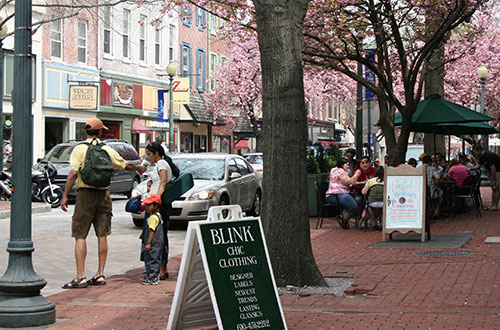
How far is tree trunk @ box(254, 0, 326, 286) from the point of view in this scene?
9062mm

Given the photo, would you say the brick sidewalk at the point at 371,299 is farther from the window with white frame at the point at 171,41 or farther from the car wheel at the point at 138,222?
the window with white frame at the point at 171,41

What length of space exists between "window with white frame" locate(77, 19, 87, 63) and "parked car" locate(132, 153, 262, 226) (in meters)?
17.5

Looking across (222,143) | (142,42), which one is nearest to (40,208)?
(142,42)

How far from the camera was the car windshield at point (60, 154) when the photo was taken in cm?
2410

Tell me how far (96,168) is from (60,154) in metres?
15.5

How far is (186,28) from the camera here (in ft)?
156

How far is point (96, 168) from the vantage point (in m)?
9.27

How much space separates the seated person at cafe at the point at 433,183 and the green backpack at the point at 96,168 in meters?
9.63

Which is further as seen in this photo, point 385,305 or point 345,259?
point 345,259

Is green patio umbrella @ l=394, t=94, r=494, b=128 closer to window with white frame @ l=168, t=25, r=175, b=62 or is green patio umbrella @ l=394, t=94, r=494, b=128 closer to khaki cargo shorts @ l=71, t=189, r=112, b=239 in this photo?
khaki cargo shorts @ l=71, t=189, r=112, b=239

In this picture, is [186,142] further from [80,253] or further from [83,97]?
[80,253]

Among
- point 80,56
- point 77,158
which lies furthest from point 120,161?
point 80,56

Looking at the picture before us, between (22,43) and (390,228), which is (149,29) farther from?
(22,43)

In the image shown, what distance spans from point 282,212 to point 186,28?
39.5m
